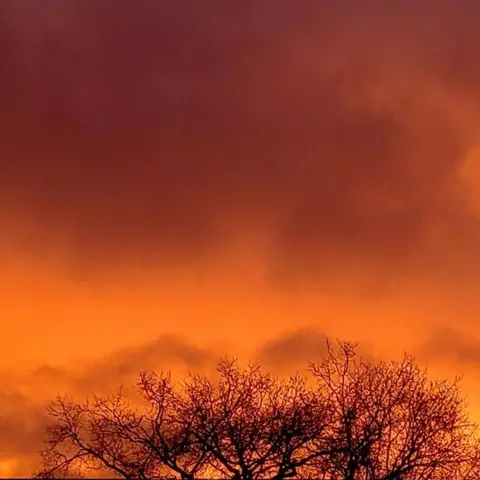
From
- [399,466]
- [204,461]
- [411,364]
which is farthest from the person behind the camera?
[411,364]

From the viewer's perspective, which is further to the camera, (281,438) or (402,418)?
(402,418)

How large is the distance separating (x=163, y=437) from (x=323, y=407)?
6085 mm

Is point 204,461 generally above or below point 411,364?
below

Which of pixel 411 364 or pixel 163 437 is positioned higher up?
pixel 411 364

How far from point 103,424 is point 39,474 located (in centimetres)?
280

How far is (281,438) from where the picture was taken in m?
38.7

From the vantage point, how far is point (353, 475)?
131 ft

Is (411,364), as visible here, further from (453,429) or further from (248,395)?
(248,395)

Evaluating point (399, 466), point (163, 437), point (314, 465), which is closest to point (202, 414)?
point (163, 437)

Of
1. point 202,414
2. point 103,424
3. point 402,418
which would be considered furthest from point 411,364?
point 103,424

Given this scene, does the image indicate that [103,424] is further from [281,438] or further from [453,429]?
[453,429]

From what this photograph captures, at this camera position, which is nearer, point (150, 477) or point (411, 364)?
point (150, 477)

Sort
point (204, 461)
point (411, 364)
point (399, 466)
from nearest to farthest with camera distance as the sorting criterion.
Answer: point (204, 461) → point (399, 466) → point (411, 364)

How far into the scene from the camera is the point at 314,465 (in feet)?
129
